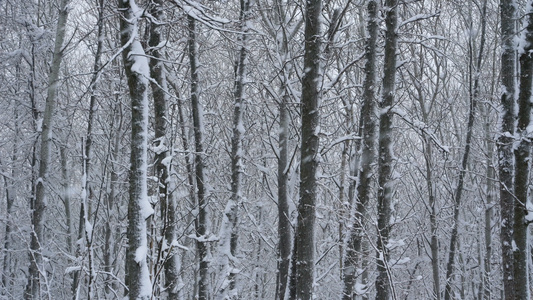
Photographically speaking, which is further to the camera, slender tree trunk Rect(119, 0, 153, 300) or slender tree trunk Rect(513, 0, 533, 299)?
slender tree trunk Rect(513, 0, 533, 299)

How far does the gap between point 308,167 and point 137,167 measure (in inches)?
96.1

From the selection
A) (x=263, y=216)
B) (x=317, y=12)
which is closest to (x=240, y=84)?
(x=317, y=12)

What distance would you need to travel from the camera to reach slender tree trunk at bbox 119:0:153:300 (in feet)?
14.6

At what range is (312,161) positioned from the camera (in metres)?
6.21

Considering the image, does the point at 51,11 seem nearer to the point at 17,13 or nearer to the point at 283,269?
the point at 17,13

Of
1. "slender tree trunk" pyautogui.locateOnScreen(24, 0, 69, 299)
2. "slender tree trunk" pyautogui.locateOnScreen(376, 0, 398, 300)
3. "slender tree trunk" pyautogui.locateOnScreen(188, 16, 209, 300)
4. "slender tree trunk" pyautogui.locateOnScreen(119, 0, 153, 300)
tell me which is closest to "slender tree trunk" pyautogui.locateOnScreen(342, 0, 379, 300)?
"slender tree trunk" pyautogui.locateOnScreen(376, 0, 398, 300)

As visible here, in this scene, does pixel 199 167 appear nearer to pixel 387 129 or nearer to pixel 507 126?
pixel 387 129

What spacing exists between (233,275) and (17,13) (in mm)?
8448

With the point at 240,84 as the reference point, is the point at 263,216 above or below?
below

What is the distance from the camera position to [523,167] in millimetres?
6500

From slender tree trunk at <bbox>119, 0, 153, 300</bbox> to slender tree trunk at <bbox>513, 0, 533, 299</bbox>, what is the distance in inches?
201

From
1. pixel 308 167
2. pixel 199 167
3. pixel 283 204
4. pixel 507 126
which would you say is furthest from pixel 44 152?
pixel 507 126

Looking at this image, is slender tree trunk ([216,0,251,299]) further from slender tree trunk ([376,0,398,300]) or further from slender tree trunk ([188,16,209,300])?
slender tree trunk ([376,0,398,300])

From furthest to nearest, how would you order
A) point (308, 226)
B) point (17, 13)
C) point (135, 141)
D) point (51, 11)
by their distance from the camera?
1. point (51, 11)
2. point (17, 13)
3. point (308, 226)
4. point (135, 141)
